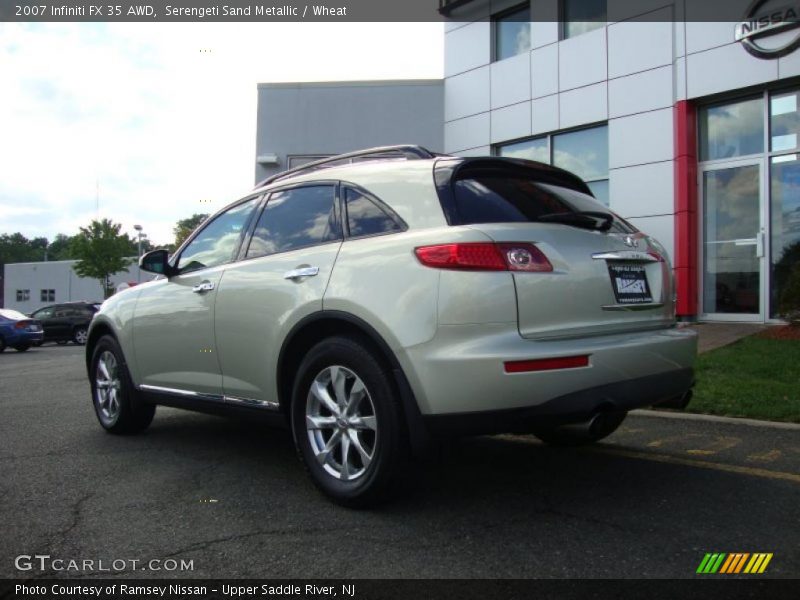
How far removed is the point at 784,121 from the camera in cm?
1039

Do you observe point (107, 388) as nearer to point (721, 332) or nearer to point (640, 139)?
point (721, 332)

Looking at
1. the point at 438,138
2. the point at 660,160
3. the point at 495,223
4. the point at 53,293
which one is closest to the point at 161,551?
the point at 495,223

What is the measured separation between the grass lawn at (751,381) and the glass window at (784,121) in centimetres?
371

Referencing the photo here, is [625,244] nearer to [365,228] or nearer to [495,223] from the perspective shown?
[495,223]

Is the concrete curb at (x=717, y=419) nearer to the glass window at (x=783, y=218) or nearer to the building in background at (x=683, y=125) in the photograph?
the glass window at (x=783, y=218)

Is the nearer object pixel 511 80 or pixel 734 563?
pixel 734 563

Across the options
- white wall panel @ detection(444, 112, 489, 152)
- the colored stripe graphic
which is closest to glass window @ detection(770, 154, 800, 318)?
white wall panel @ detection(444, 112, 489, 152)

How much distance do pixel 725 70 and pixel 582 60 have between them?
283 centimetres

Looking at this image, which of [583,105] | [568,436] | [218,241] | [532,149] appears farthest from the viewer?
[532,149]

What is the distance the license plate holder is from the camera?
3.31m

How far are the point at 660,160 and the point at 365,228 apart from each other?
31.5ft

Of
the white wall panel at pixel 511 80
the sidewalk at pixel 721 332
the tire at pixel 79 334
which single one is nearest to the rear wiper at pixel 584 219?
the sidewalk at pixel 721 332

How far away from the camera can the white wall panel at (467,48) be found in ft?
48.0

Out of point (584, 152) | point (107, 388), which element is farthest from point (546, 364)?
point (584, 152)
